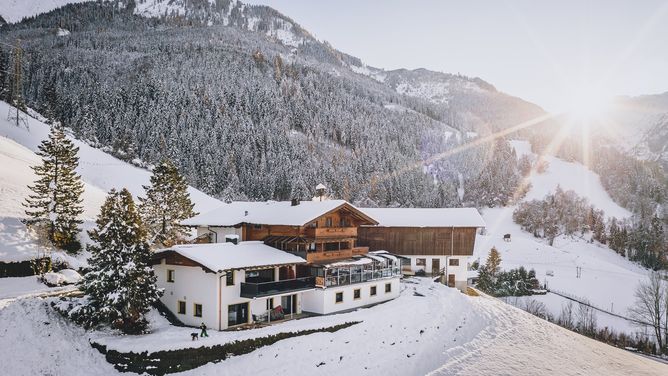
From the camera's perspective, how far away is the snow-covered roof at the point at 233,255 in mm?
26812

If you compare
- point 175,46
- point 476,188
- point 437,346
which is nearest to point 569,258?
point 476,188

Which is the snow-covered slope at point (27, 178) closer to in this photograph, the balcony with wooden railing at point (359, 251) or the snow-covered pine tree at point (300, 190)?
the balcony with wooden railing at point (359, 251)

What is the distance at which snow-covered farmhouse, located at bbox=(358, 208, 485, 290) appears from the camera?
44.8 m

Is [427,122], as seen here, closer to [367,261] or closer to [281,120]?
[281,120]

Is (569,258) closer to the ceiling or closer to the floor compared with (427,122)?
closer to the floor

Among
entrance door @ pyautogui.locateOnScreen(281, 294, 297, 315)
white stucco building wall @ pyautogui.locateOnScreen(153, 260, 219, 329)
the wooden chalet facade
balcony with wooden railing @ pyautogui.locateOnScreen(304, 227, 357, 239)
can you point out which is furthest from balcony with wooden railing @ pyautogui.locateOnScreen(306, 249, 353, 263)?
white stucco building wall @ pyautogui.locateOnScreen(153, 260, 219, 329)

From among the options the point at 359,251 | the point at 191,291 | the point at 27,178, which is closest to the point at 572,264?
the point at 359,251

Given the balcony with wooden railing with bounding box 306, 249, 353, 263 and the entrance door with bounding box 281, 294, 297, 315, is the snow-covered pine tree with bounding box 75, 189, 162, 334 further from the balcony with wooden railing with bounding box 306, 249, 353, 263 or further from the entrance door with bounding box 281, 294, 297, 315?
the balcony with wooden railing with bounding box 306, 249, 353, 263

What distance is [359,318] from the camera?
97.6 feet

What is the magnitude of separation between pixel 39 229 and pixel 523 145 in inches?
7422

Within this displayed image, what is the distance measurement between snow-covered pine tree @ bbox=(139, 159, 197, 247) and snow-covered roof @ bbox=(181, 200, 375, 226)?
4307mm

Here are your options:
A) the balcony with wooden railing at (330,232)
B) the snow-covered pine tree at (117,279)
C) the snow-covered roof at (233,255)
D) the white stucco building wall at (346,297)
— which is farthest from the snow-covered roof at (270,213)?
the snow-covered pine tree at (117,279)

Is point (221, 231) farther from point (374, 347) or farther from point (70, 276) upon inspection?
point (374, 347)

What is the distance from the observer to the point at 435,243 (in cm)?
4491
